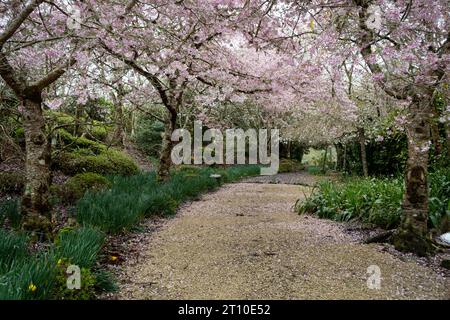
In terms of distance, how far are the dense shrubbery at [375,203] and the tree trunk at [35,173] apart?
457cm

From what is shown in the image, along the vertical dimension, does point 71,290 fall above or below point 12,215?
below

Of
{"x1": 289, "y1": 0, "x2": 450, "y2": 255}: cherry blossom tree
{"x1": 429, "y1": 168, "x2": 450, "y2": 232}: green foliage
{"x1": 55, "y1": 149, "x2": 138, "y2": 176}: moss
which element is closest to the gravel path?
{"x1": 289, "y1": 0, "x2": 450, "y2": 255}: cherry blossom tree

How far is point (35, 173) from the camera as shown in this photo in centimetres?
426

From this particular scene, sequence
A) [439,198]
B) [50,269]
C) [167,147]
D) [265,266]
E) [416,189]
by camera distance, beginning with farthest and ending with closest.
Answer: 1. [167,147]
2. [439,198]
3. [416,189]
4. [265,266]
5. [50,269]

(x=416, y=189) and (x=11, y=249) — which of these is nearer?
(x=11, y=249)

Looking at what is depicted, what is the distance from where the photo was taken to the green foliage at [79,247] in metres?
3.02

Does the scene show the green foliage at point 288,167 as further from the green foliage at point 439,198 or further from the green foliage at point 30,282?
the green foliage at point 30,282

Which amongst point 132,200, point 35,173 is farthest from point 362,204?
point 35,173

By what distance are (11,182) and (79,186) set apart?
1.16 meters

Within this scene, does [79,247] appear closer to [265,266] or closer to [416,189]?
[265,266]

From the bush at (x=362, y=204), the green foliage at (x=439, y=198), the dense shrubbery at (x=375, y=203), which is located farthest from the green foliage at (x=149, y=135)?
the green foliage at (x=439, y=198)

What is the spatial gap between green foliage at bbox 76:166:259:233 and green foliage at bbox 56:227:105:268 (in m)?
0.64
